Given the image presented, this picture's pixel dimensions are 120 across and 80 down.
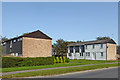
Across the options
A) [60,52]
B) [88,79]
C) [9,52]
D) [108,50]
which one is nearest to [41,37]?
[9,52]

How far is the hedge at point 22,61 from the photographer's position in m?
19.2

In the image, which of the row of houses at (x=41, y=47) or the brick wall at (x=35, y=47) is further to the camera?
the row of houses at (x=41, y=47)

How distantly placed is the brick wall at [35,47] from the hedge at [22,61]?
16.2 meters

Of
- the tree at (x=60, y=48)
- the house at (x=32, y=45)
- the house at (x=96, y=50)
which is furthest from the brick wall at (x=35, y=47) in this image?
the tree at (x=60, y=48)

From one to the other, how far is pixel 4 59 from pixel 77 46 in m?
35.8

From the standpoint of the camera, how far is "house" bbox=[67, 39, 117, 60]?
4141cm

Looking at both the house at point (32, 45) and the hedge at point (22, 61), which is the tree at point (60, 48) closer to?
the house at point (32, 45)

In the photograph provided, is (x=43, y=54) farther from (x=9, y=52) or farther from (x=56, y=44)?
(x=56, y=44)

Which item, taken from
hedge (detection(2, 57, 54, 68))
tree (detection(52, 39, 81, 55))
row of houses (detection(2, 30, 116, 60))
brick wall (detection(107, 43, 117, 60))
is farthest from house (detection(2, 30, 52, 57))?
tree (detection(52, 39, 81, 55))

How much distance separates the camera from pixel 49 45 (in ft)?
142

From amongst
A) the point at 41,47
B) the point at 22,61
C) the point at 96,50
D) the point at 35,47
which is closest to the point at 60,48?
the point at 96,50

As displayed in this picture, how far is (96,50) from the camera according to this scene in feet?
145

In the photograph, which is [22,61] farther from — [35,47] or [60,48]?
[60,48]

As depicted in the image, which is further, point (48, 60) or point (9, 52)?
point (9, 52)
